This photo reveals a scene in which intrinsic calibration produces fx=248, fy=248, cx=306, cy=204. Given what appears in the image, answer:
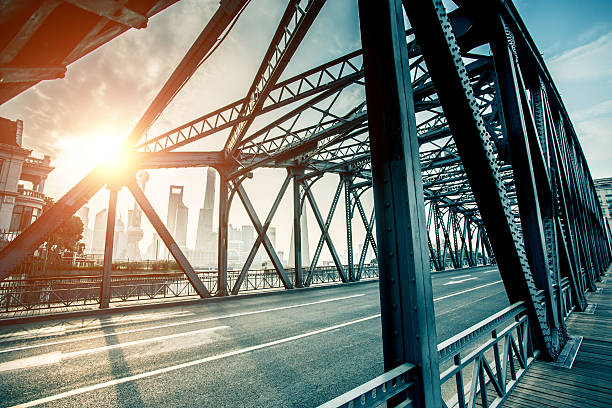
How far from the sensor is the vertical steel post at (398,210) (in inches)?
67.8

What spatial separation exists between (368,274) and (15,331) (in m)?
23.3

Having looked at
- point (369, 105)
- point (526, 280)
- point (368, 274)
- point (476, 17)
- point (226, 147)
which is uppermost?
point (226, 147)

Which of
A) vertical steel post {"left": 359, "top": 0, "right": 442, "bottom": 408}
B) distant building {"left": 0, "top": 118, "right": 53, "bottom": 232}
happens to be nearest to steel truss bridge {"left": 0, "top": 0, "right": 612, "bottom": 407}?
vertical steel post {"left": 359, "top": 0, "right": 442, "bottom": 408}

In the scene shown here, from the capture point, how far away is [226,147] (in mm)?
12484

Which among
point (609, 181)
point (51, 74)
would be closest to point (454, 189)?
point (51, 74)

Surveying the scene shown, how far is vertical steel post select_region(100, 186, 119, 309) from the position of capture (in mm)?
9219

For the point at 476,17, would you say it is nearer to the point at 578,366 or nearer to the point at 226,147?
the point at 578,366

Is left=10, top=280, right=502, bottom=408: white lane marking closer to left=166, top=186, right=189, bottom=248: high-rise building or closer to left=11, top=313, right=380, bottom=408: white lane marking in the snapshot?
left=11, top=313, right=380, bottom=408: white lane marking

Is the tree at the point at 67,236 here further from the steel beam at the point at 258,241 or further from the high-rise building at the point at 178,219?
the high-rise building at the point at 178,219

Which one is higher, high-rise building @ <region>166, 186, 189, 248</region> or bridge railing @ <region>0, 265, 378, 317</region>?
high-rise building @ <region>166, 186, 189, 248</region>

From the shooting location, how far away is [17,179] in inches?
1224

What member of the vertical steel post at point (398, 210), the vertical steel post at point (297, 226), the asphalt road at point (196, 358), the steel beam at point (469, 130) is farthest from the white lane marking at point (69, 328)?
the steel beam at point (469, 130)

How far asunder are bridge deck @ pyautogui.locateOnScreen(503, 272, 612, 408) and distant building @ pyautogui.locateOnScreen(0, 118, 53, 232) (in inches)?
1750

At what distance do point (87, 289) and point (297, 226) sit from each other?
1093 cm
